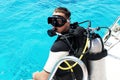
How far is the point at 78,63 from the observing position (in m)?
3.14

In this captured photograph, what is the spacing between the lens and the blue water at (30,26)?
7.05 meters

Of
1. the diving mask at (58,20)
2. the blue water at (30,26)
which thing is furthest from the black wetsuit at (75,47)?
the blue water at (30,26)

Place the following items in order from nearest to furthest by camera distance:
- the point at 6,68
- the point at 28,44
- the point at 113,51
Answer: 1. the point at 113,51
2. the point at 6,68
3. the point at 28,44

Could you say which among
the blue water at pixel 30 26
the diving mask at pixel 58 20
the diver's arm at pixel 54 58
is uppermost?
the diving mask at pixel 58 20

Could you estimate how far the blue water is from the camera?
7.05 m

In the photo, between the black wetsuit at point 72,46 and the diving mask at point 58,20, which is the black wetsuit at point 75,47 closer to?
the black wetsuit at point 72,46

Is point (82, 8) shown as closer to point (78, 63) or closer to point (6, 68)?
point (6, 68)

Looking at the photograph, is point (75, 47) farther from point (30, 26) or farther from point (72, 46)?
point (30, 26)

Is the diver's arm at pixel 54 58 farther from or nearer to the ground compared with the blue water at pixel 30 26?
farther from the ground

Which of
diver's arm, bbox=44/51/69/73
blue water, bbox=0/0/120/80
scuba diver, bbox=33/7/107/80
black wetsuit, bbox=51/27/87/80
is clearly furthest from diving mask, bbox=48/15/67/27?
blue water, bbox=0/0/120/80

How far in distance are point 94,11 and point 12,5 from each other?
10.8 ft

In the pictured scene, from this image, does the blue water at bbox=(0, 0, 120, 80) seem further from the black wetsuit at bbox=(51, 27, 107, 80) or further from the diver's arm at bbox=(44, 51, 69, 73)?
the black wetsuit at bbox=(51, 27, 107, 80)

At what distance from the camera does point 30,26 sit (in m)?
8.95

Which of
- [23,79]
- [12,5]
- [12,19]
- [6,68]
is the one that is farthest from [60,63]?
[12,5]
